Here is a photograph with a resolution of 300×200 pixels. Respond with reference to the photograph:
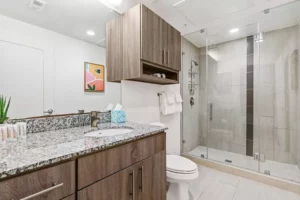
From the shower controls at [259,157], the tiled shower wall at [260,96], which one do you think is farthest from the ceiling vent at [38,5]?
the shower controls at [259,157]

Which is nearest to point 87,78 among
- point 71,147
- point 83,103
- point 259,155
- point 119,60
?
point 83,103

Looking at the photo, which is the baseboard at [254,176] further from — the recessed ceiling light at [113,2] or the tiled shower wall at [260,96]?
the recessed ceiling light at [113,2]

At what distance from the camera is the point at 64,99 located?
3.97 feet

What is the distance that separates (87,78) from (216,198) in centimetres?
190

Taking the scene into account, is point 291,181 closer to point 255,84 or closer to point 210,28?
point 255,84

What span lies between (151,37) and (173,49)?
0.45 meters

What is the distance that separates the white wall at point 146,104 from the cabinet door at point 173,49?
40 centimetres

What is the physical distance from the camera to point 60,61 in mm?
1177

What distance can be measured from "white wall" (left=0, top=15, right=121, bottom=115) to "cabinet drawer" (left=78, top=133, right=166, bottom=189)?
2.17ft

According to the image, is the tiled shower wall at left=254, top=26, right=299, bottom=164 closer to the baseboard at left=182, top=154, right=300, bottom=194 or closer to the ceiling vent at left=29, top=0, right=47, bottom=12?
the baseboard at left=182, top=154, right=300, bottom=194

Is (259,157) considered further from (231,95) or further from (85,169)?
(85,169)

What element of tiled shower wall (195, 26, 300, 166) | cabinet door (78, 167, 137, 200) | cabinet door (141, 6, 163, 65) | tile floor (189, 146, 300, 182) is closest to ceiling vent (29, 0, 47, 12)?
cabinet door (141, 6, 163, 65)

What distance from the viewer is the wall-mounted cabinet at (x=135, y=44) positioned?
1.38 meters

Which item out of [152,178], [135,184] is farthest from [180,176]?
[135,184]
